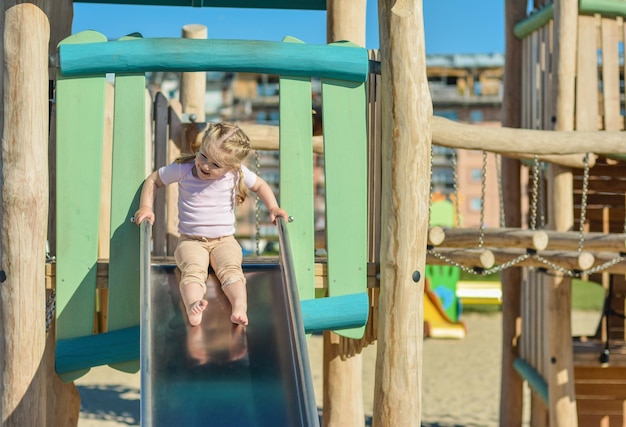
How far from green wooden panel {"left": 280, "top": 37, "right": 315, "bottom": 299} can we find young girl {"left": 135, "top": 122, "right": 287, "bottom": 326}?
119 mm

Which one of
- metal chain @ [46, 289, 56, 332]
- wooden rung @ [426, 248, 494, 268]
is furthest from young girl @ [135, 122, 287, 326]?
wooden rung @ [426, 248, 494, 268]

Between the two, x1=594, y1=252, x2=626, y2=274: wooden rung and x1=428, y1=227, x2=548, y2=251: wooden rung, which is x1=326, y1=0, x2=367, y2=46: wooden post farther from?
x1=594, y1=252, x2=626, y2=274: wooden rung

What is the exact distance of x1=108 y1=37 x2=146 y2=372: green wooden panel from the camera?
4.53 meters

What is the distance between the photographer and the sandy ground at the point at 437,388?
1066cm

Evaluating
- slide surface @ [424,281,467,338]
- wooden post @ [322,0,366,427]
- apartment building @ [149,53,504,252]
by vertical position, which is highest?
apartment building @ [149,53,504,252]

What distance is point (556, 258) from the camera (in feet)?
22.5

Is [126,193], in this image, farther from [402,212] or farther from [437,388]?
[437,388]

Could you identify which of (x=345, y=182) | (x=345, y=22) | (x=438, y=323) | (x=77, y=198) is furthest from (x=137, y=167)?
(x=438, y=323)

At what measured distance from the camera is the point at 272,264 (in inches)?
188

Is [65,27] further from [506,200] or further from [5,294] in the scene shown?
[506,200]

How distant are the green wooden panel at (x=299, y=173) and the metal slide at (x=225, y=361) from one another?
0.68 ft

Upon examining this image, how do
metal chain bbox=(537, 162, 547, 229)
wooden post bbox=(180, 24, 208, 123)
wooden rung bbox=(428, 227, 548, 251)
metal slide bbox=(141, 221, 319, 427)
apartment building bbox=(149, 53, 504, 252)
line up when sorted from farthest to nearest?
1. apartment building bbox=(149, 53, 504, 252)
2. wooden post bbox=(180, 24, 208, 123)
3. metal chain bbox=(537, 162, 547, 229)
4. wooden rung bbox=(428, 227, 548, 251)
5. metal slide bbox=(141, 221, 319, 427)

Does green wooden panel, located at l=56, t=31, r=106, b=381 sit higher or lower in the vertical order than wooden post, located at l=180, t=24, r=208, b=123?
lower

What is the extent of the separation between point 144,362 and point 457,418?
7618 millimetres
